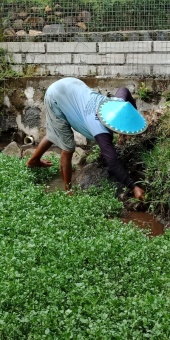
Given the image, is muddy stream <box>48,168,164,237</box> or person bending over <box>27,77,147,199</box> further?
person bending over <box>27,77,147,199</box>

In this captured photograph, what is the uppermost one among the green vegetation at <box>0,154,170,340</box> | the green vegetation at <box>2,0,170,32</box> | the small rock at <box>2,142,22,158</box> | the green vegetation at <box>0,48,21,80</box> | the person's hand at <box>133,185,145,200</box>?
the green vegetation at <box>2,0,170,32</box>

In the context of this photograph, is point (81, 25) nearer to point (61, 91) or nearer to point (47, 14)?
point (47, 14)

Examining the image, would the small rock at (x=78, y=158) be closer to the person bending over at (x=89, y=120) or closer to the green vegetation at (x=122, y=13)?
the person bending over at (x=89, y=120)

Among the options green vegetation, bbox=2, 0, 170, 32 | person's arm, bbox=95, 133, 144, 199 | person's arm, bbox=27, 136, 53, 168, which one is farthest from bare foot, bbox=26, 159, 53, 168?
green vegetation, bbox=2, 0, 170, 32

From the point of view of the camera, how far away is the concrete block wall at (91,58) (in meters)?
10.8

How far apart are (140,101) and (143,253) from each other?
5002 millimetres

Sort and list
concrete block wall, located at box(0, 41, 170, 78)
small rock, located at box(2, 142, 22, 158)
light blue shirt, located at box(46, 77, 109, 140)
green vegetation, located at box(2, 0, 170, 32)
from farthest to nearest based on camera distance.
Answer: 1. green vegetation, located at box(2, 0, 170, 32)
2. concrete block wall, located at box(0, 41, 170, 78)
3. small rock, located at box(2, 142, 22, 158)
4. light blue shirt, located at box(46, 77, 109, 140)

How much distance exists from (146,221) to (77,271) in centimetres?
226

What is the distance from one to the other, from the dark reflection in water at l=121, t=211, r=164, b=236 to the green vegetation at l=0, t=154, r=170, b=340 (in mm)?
235

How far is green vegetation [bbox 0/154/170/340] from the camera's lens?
4793 millimetres

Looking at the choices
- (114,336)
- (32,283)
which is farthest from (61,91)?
(114,336)

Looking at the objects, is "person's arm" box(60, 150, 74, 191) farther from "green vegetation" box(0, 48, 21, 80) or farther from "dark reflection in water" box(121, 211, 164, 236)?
"green vegetation" box(0, 48, 21, 80)

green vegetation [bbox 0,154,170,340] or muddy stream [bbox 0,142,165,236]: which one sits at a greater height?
green vegetation [bbox 0,154,170,340]

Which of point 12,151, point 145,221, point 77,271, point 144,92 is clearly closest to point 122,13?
point 144,92
